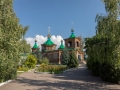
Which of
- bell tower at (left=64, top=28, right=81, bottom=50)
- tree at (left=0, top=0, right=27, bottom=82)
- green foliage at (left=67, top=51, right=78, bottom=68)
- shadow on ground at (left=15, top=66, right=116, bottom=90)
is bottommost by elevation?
shadow on ground at (left=15, top=66, right=116, bottom=90)

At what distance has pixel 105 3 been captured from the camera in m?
11.3

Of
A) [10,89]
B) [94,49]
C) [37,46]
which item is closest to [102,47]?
[94,49]

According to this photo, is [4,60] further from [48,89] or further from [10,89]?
[48,89]

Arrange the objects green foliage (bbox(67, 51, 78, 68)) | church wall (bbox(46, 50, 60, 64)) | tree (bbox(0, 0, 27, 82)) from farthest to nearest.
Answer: church wall (bbox(46, 50, 60, 64)) < green foliage (bbox(67, 51, 78, 68)) < tree (bbox(0, 0, 27, 82))

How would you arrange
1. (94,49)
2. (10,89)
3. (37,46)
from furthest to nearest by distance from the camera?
1. (37,46)
2. (94,49)
3. (10,89)

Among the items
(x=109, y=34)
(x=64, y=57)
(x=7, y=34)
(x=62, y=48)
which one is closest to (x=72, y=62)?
(x=64, y=57)

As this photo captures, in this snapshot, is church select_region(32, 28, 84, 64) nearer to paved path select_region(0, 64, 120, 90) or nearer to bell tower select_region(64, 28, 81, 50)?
bell tower select_region(64, 28, 81, 50)

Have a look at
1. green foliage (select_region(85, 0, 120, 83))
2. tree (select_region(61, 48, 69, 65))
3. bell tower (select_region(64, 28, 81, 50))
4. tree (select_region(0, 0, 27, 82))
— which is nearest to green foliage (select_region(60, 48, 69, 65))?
tree (select_region(61, 48, 69, 65))

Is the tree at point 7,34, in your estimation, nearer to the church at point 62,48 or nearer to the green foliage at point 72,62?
the green foliage at point 72,62

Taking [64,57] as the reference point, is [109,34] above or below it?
above

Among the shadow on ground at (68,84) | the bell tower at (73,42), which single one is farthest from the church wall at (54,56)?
the shadow on ground at (68,84)

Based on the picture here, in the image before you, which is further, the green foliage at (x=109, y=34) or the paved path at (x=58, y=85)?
the paved path at (x=58, y=85)

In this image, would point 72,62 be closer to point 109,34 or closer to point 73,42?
point 73,42

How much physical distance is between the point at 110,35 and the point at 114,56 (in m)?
1.55
